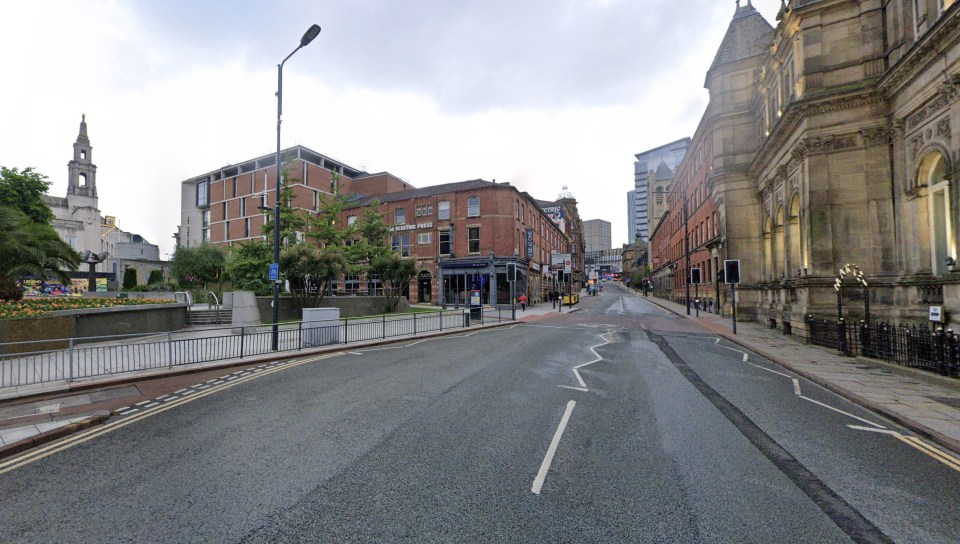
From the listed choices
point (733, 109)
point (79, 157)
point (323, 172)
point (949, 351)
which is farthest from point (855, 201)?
point (79, 157)

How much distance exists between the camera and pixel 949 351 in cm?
884

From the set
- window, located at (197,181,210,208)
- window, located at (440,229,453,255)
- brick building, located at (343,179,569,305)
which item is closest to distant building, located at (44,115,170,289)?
window, located at (197,181,210,208)

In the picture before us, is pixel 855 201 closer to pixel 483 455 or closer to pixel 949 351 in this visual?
pixel 949 351

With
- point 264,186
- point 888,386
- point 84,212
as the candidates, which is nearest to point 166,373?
point 888,386

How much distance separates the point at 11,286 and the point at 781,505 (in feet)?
79.1

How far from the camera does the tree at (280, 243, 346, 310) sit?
23.4 metres

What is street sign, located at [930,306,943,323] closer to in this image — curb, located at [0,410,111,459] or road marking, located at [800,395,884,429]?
road marking, located at [800,395,884,429]

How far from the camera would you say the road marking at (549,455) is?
423cm

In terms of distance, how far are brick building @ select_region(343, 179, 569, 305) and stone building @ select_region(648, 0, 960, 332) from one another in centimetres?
2342

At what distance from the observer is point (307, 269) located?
2369cm

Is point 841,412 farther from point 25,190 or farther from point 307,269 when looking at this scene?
point 25,190

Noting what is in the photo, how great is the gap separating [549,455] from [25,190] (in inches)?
2116

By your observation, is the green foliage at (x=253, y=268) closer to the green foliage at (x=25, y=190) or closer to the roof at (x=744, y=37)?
the green foliage at (x=25, y=190)

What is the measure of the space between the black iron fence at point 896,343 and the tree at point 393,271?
26337mm
